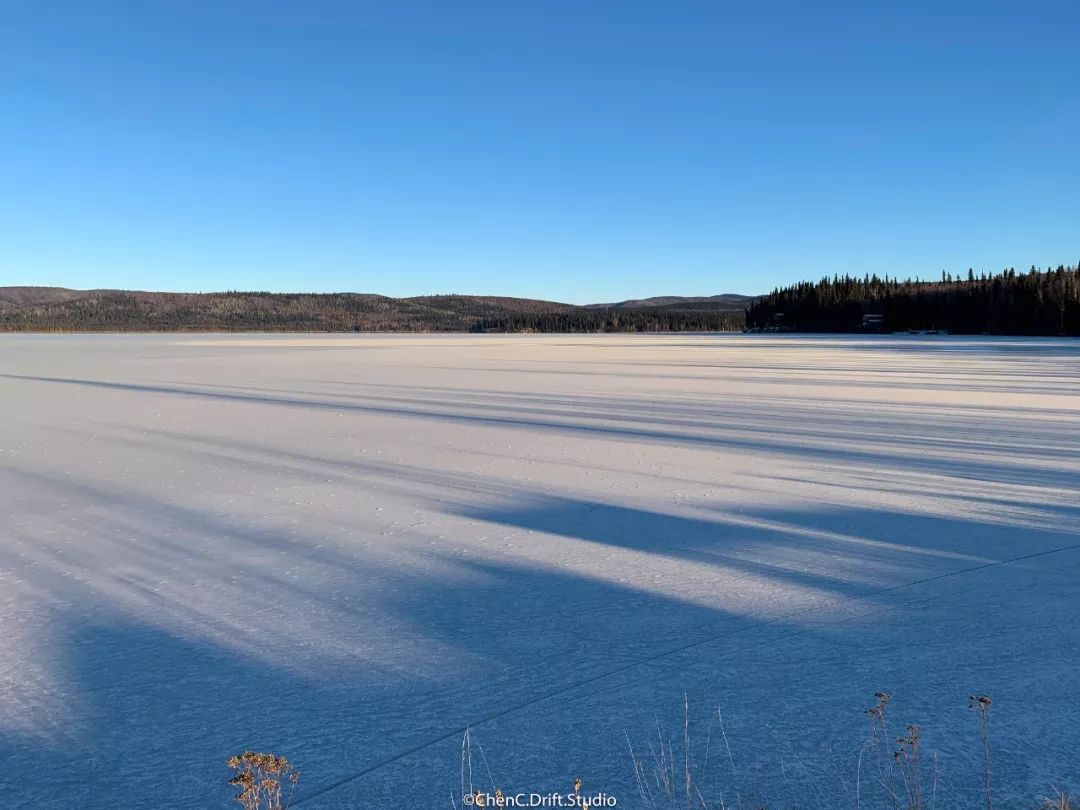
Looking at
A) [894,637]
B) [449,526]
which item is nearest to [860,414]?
[449,526]

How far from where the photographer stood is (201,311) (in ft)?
552

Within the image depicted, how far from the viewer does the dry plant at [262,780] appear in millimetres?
2213

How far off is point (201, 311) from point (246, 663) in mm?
178378

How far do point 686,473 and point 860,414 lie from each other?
19.5ft

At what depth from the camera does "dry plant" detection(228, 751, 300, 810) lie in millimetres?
2213

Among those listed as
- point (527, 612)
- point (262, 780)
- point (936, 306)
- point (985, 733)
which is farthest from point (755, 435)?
point (936, 306)

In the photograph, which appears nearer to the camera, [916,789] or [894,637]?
[916,789]

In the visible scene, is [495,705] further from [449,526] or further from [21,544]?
[21,544]

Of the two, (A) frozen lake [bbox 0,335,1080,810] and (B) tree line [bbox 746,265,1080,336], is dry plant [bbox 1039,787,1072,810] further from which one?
(B) tree line [bbox 746,265,1080,336]

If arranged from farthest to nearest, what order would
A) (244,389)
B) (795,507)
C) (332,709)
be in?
(244,389)
(795,507)
(332,709)

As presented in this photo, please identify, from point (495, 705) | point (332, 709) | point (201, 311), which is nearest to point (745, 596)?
point (495, 705)

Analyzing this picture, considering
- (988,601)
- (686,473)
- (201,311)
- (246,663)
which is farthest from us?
(201,311)

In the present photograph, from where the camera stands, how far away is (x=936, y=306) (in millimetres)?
88875

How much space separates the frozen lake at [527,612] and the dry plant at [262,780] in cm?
9
